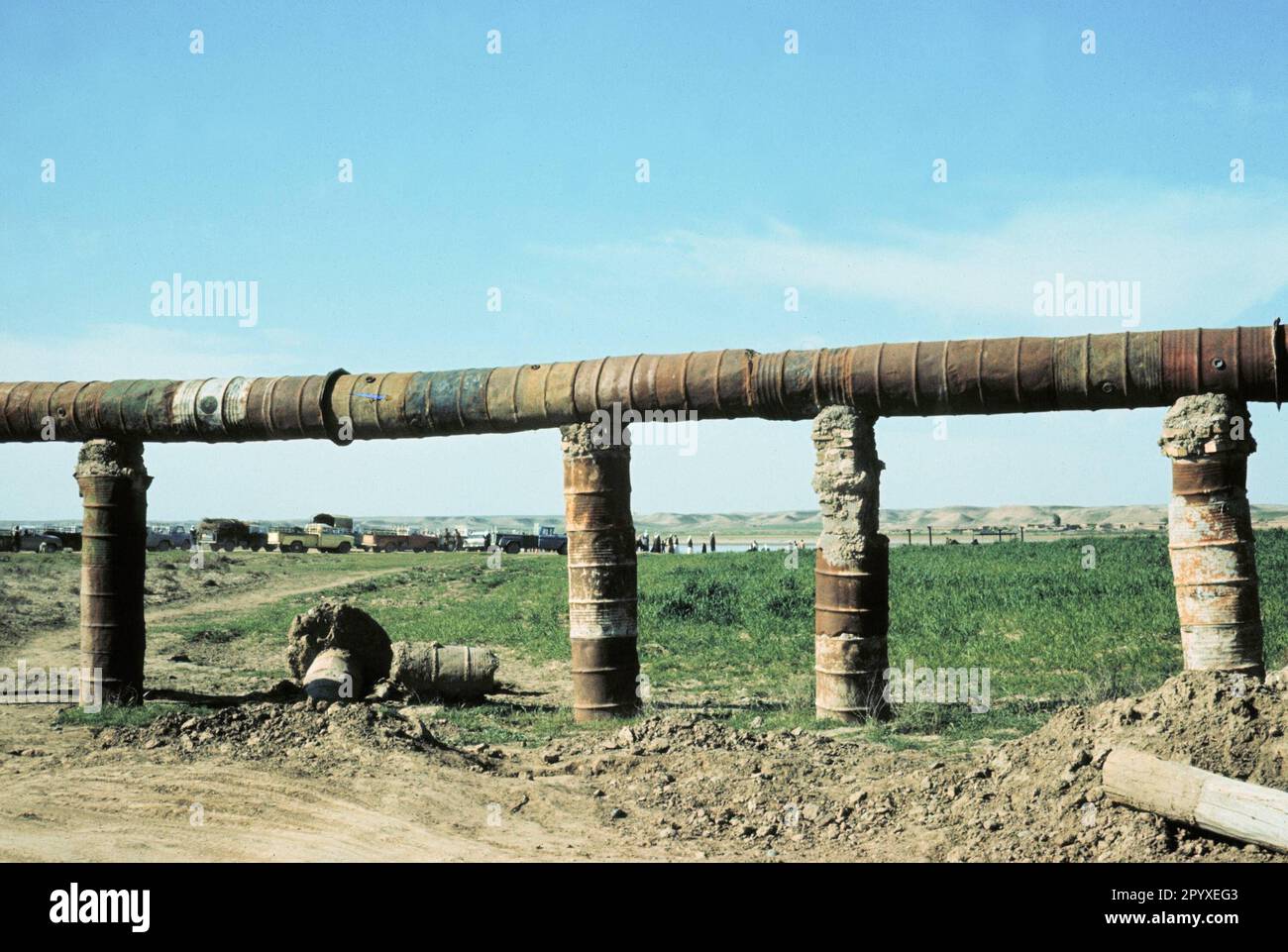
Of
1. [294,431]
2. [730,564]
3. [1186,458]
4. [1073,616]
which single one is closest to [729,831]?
[1186,458]

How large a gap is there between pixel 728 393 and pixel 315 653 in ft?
21.1

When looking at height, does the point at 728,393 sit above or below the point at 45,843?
above

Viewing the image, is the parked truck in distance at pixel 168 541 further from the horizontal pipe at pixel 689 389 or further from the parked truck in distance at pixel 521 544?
the horizontal pipe at pixel 689 389

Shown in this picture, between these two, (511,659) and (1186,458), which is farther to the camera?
(511,659)

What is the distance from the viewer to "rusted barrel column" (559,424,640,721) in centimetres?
1180

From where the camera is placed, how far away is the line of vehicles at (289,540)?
134ft

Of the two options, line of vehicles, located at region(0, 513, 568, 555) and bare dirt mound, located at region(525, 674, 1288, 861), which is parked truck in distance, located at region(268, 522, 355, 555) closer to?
line of vehicles, located at region(0, 513, 568, 555)

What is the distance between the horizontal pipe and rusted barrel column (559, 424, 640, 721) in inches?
19.4

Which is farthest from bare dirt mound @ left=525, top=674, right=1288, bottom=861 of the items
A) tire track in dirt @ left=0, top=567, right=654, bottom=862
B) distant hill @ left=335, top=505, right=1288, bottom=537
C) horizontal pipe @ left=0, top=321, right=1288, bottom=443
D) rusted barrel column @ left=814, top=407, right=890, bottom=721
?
distant hill @ left=335, top=505, right=1288, bottom=537

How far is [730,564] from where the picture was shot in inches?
1351

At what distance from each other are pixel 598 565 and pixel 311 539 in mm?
40327

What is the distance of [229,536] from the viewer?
4894cm

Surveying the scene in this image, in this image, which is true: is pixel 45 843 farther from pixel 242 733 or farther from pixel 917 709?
pixel 917 709
